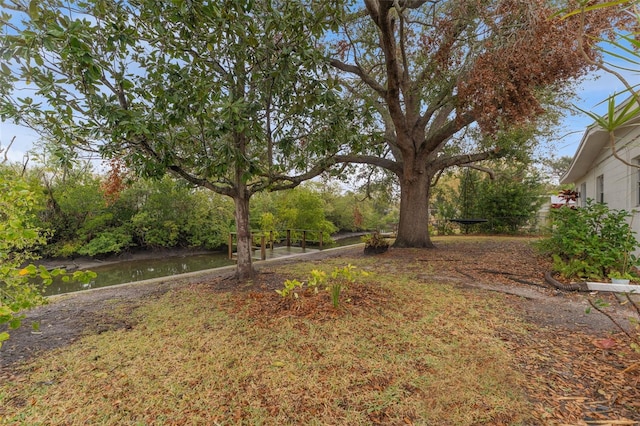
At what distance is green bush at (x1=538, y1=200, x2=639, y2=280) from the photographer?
433 cm

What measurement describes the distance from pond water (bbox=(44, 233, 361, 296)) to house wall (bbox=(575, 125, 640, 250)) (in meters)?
8.03

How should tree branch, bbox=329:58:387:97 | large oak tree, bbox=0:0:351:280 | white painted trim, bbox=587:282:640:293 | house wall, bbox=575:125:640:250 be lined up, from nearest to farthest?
large oak tree, bbox=0:0:351:280
white painted trim, bbox=587:282:640:293
house wall, bbox=575:125:640:250
tree branch, bbox=329:58:387:97

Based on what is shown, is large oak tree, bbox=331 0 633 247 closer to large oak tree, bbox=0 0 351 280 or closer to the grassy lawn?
large oak tree, bbox=0 0 351 280

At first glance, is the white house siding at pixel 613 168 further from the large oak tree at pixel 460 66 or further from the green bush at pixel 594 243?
the large oak tree at pixel 460 66

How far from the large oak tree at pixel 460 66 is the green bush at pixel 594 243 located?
1.91m

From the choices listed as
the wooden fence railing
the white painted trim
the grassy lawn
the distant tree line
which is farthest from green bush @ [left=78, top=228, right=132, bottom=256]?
the white painted trim

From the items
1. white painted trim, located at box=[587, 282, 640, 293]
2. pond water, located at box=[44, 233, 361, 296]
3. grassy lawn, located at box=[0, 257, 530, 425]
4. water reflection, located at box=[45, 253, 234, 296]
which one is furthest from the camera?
pond water, located at box=[44, 233, 361, 296]

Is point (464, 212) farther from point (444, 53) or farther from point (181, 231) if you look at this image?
point (181, 231)

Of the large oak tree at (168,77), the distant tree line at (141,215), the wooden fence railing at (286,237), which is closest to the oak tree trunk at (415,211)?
the wooden fence railing at (286,237)

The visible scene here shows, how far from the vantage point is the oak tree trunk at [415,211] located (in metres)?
8.27

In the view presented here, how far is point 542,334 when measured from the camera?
9.43 feet

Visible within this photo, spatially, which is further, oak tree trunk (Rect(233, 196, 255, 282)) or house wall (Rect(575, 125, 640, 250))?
house wall (Rect(575, 125, 640, 250))

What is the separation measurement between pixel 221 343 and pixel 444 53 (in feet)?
19.7

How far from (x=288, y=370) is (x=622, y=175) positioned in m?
7.78
